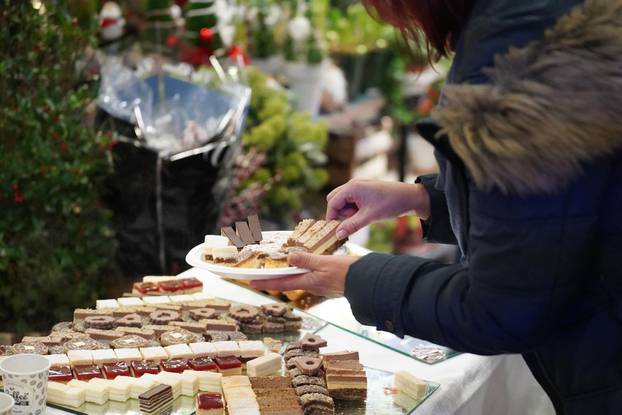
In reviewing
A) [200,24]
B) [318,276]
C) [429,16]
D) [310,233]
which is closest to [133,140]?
[200,24]

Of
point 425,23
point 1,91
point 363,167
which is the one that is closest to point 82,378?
point 425,23

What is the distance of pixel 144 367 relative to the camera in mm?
1828

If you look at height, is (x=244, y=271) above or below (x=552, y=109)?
below

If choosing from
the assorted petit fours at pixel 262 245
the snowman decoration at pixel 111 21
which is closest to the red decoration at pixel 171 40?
the snowman decoration at pixel 111 21

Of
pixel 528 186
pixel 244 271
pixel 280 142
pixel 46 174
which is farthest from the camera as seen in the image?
pixel 280 142

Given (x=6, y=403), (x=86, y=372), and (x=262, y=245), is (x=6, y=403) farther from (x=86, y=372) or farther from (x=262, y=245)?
(x=262, y=245)

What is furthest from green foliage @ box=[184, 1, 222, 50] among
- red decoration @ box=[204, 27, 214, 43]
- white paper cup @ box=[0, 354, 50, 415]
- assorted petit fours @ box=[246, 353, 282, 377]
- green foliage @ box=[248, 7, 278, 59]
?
white paper cup @ box=[0, 354, 50, 415]

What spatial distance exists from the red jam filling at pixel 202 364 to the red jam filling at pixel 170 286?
44 centimetres

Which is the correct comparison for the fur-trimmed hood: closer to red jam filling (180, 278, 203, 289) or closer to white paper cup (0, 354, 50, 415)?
white paper cup (0, 354, 50, 415)

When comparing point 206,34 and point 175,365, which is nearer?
point 175,365

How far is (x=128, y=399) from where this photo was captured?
1729mm

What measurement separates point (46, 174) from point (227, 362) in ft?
4.67

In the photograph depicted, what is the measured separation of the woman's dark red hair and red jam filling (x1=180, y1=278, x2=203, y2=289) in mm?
1101

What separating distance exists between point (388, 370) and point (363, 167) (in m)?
3.53
